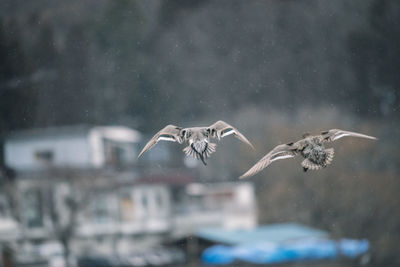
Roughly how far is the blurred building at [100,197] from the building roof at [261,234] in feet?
0.63

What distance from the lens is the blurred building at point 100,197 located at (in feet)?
40.5

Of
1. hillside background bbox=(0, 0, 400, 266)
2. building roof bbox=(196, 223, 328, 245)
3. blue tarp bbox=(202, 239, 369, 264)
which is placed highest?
hillside background bbox=(0, 0, 400, 266)

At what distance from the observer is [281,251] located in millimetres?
12750

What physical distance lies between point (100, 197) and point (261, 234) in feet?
11.8

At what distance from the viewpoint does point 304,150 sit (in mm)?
5246

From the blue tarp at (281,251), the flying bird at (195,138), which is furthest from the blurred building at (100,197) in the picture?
the flying bird at (195,138)

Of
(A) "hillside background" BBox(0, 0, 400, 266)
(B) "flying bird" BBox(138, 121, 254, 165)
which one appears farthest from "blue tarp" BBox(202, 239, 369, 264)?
(B) "flying bird" BBox(138, 121, 254, 165)

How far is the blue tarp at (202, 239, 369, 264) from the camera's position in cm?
1216

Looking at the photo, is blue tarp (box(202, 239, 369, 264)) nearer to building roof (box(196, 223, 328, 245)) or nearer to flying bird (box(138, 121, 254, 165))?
building roof (box(196, 223, 328, 245))

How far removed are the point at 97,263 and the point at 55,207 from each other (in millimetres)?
1493

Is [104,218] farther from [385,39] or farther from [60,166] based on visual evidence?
[385,39]

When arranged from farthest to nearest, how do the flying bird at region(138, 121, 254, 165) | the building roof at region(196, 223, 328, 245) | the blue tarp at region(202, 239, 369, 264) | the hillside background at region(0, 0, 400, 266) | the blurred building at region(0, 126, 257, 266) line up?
the hillside background at region(0, 0, 400, 266) → the building roof at region(196, 223, 328, 245) → the blurred building at region(0, 126, 257, 266) → the blue tarp at region(202, 239, 369, 264) → the flying bird at region(138, 121, 254, 165)

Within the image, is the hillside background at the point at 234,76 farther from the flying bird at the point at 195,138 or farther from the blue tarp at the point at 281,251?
the flying bird at the point at 195,138

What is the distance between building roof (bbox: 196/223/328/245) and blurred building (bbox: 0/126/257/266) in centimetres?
19
